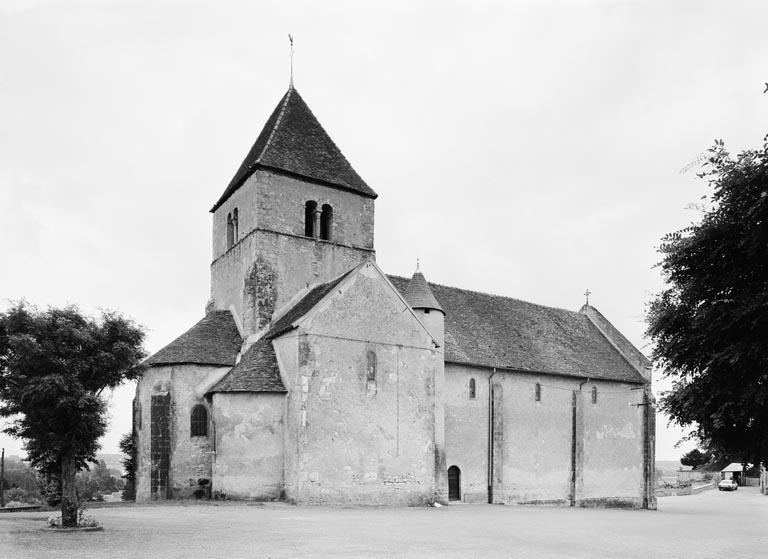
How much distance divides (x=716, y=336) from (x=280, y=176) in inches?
1015

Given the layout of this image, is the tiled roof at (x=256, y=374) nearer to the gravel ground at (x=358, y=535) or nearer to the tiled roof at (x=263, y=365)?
the tiled roof at (x=263, y=365)

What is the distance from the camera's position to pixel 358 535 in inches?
852

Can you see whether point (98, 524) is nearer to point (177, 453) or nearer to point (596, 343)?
point (177, 453)

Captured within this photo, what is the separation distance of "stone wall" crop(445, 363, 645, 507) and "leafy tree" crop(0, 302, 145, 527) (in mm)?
20169

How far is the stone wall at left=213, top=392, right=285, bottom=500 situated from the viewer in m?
32.4

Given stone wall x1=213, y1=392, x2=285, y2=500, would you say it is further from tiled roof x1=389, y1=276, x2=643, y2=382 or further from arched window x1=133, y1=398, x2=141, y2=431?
tiled roof x1=389, y1=276, x2=643, y2=382

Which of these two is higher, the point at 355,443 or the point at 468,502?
the point at 355,443

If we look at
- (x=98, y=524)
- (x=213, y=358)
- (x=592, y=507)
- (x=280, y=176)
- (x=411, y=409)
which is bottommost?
(x=592, y=507)

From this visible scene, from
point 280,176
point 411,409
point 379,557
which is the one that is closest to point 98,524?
point 379,557

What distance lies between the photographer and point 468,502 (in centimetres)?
3934

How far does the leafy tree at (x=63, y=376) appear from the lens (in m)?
21.6

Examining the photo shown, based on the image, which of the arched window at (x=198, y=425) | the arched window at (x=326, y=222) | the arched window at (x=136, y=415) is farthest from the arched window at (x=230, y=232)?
the arched window at (x=198, y=425)

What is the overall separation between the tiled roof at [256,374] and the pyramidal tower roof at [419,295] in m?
7.43

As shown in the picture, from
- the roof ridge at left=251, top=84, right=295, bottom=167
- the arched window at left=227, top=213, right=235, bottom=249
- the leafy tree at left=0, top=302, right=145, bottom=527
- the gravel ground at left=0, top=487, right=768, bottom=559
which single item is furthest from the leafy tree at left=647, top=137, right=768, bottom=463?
the arched window at left=227, top=213, right=235, bottom=249
